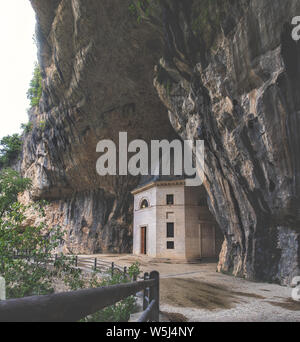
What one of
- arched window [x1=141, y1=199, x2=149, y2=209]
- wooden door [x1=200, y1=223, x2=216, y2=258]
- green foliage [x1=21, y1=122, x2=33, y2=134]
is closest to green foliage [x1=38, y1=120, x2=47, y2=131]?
green foliage [x1=21, y1=122, x2=33, y2=134]

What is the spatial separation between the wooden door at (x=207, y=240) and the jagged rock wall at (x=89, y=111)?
32.5 ft

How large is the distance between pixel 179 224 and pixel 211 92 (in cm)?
1431

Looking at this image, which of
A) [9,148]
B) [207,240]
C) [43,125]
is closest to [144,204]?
[207,240]

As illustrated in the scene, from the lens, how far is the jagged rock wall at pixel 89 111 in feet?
52.4

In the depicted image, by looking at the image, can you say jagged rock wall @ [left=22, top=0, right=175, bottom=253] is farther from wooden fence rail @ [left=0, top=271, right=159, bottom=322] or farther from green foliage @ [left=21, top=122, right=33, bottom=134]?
wooden fence rail @ [left=0, top=271, right=159, bottom=322]

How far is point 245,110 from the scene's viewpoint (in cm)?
1048

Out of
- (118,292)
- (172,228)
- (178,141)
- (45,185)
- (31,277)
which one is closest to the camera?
(118,292)

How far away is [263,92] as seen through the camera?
9.35 metres

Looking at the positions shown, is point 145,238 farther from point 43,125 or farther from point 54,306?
point 54,306

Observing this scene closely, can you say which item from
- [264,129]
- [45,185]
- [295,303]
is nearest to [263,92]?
[264,129]

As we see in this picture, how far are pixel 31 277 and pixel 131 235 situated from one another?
23.8 metres

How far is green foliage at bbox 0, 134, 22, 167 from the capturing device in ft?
125

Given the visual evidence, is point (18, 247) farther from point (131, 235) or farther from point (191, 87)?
point (131, 235)

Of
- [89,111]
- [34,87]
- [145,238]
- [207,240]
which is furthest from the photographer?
[34,87]
